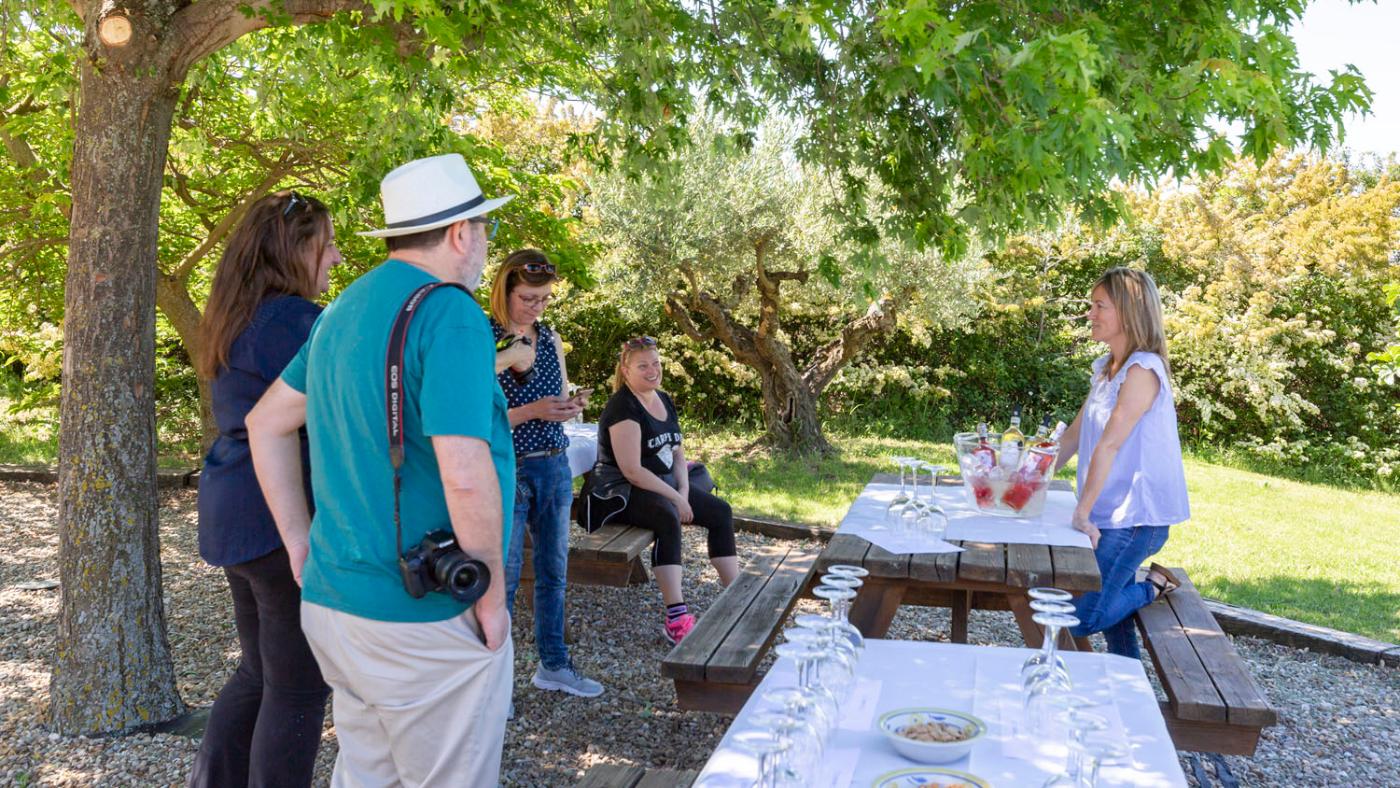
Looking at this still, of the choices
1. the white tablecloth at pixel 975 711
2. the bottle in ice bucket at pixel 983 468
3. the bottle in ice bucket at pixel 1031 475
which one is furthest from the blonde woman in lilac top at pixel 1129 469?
the white tablecloth at pixel 975 711

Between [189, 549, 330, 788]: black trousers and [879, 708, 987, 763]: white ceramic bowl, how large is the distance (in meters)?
1.46

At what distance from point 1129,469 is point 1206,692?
3.61ft

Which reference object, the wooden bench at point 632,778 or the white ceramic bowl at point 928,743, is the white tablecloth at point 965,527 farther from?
the white ceramic bowl at point 928,743

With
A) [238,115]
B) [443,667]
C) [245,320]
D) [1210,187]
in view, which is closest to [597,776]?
[443,667]

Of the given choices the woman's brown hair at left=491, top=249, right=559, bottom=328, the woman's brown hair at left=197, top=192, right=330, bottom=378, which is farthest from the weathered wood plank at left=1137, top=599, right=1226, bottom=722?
the woman's brown hair at left=197, top=192, right=330, bottom=378

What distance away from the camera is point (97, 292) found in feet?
13.1

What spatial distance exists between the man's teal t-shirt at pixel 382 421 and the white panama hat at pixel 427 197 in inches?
3.8

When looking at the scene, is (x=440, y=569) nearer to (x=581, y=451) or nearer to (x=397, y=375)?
(x=397, y=375)

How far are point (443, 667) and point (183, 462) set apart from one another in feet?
34.0

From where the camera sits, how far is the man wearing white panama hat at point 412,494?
6.97 ft

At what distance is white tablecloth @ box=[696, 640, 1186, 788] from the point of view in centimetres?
189

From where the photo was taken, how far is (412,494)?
2184 millimetres

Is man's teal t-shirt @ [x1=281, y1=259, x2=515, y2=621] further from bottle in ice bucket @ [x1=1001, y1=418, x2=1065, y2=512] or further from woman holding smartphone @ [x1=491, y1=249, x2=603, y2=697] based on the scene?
bottle in ice bucket @ [x1=1001, y1=418, x2=1065, y2=512]

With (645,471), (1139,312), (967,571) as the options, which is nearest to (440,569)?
(967,571)
